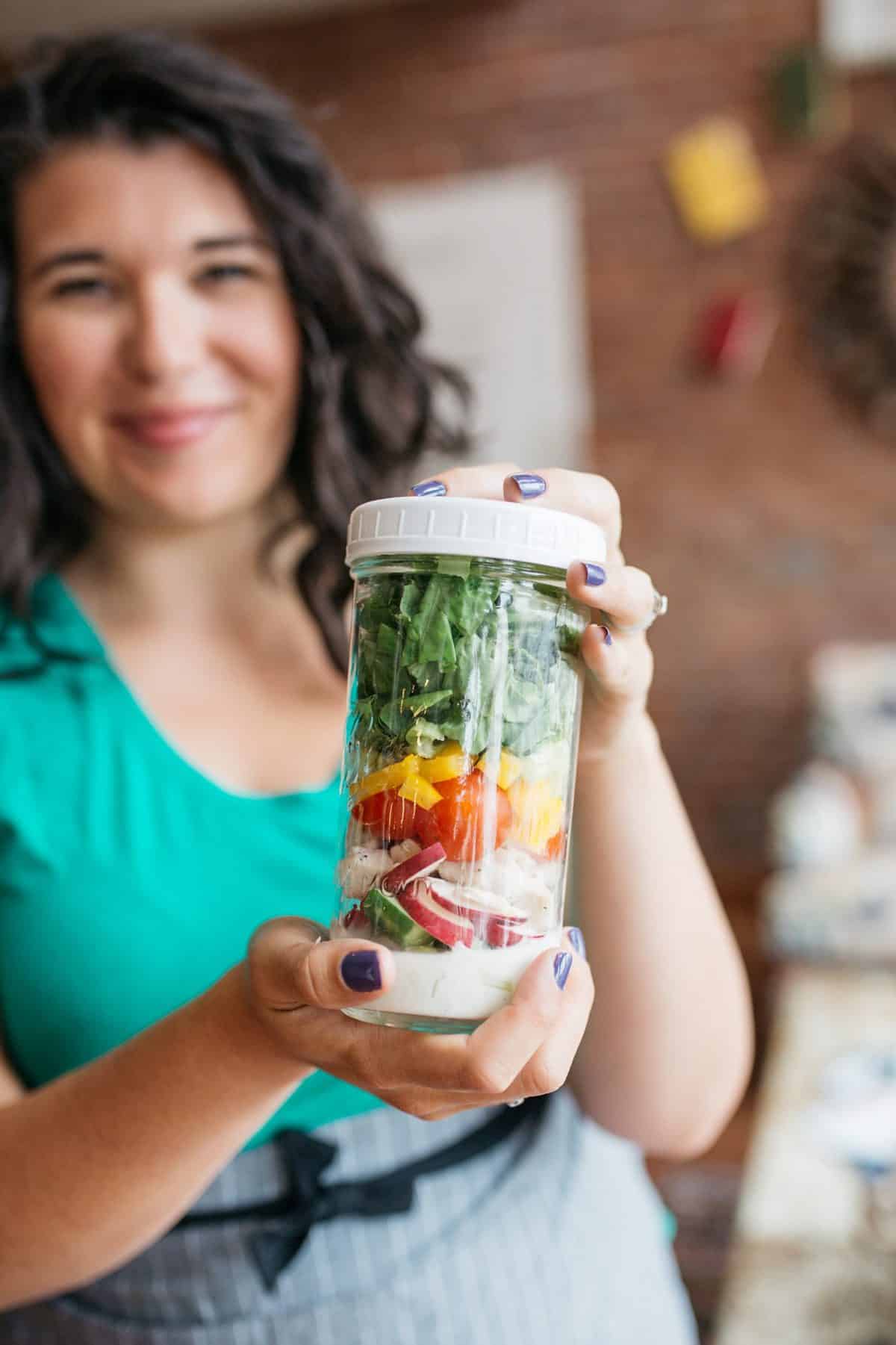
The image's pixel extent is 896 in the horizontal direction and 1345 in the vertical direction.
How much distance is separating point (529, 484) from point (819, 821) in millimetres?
2076

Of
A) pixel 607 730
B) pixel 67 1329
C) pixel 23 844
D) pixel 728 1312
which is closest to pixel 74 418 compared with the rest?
pixel 23 844

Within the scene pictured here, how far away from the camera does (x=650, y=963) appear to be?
755 mm

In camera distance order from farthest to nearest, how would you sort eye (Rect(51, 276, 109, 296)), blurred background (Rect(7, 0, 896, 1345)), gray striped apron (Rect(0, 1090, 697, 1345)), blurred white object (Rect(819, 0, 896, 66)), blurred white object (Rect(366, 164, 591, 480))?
blurred white object (Rect(366, 164, 591, 480)) → blurred background (Rect(7, 0, 896, 1345)) → blurred white object (Rect(819, 0, 896, 66)) → eye (Rect(51, 276, 109, 296)) → gray striped apron (Rect(0, 1090, 697, 1345))

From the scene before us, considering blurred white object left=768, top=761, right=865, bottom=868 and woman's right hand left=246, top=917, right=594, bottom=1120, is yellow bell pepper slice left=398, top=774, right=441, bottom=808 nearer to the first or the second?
woman's right hand left=246, top=917, right=594, bottom=1120

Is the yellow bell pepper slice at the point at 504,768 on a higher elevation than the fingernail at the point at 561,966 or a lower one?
higher

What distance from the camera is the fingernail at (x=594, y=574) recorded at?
1.82ft

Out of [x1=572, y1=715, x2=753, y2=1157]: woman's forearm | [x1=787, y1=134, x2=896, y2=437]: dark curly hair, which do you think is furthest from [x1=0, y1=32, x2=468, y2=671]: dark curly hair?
[x1=787, y1=134, x2=896, y2=437]: dark curly hair

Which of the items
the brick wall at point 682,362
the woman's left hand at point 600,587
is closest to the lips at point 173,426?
the woman's left hand at point 600,587

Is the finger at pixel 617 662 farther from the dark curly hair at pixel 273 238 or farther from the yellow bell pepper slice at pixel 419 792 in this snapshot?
the dark curly hair at pixel 273 238

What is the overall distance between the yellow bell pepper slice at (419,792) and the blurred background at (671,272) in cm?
238

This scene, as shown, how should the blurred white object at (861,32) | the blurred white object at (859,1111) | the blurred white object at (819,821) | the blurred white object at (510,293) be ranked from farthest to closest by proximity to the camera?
the blurred white object at (510,293)
the blurred white object at (861,32)
the blurred white object at (819,821)
the blurred white object at (859,1111)

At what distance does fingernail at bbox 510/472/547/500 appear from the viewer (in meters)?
0.57

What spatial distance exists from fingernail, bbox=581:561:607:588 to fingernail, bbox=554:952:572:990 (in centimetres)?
16

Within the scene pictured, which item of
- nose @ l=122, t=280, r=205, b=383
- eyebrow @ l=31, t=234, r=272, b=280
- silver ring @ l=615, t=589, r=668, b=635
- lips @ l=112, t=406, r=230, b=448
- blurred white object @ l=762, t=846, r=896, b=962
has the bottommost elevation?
blurred white object @ l=762, t=846, r=896, b=962
